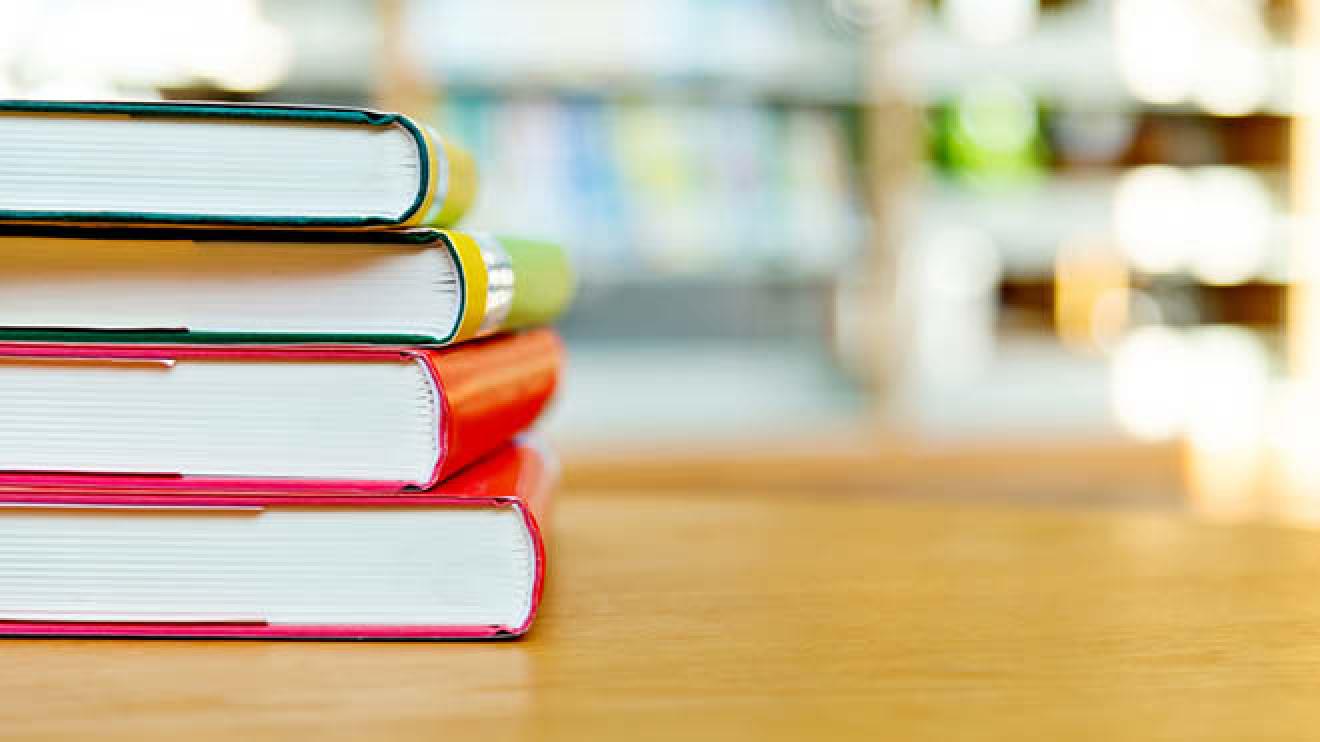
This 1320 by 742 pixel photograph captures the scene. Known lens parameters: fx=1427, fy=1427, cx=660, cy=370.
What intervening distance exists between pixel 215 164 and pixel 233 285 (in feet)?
0.14

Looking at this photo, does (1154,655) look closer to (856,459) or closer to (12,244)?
(12,244)

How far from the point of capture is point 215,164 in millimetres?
495

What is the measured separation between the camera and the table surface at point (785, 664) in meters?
0.42

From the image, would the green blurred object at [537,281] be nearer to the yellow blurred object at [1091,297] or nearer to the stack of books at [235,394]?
the stack of books at [235,394]

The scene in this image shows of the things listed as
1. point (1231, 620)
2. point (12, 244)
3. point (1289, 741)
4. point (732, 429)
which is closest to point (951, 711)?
point (1289, 741)

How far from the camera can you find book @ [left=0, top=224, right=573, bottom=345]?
1.67 ft

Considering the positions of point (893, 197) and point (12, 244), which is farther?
point (893, 197)

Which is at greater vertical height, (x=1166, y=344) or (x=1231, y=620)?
(x=1231, y=620)

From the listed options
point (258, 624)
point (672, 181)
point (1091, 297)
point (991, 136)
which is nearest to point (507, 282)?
point (258, 624)

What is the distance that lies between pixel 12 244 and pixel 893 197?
218 centimetres

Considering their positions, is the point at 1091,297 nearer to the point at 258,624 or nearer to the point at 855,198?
the point at 855,198

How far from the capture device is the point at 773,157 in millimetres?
2625

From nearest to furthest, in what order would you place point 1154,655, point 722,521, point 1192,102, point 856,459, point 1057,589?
point 1154,655, point 1057,589, point 722,521, point 856,459, point 1192,102

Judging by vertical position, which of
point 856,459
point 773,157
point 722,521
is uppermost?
point 773,157
